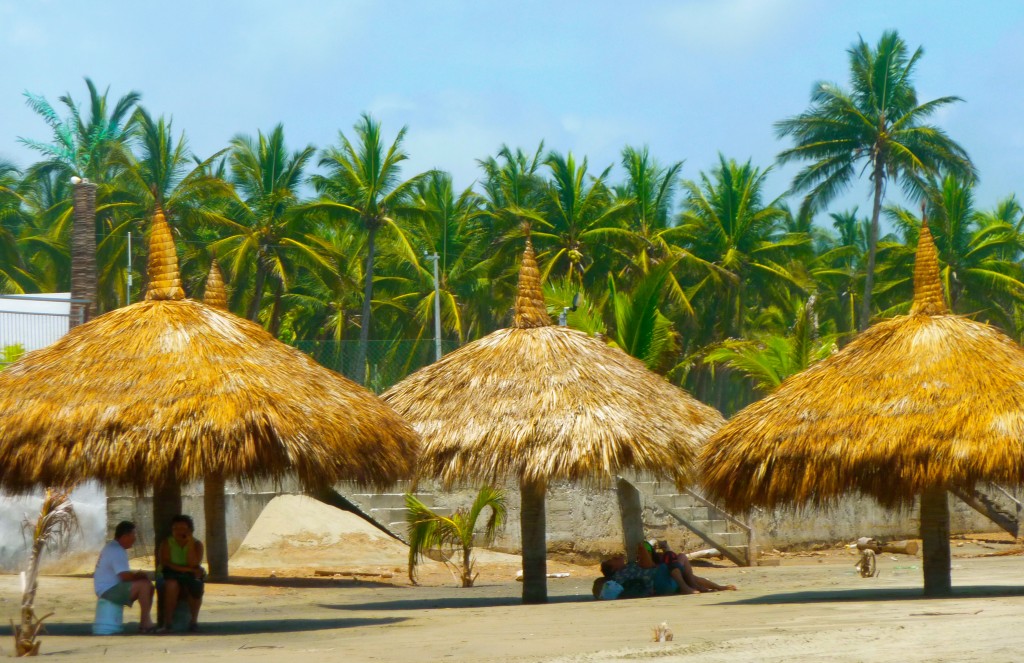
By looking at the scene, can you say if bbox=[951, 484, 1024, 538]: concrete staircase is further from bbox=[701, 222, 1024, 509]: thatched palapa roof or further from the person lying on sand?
bbox=[701, 222, 1024, 509]: thatched palapa roof

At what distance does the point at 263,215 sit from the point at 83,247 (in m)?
18.0

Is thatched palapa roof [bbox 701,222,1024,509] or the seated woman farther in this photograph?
thatched palapa roof [bbox 701,222,1024,509]

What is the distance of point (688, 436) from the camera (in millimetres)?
12859

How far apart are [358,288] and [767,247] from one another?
11.9 meters

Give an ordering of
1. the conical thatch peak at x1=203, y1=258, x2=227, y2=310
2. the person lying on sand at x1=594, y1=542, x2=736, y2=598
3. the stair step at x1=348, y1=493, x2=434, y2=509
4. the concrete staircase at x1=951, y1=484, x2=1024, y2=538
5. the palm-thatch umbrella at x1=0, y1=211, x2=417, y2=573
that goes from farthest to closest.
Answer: the concrete staircase at x1=951, y1=484, x2=1024, y2=538 → the stair step at x1=348, y1=493, x2=434, y2=509 → the conical thatch peak at x1=203, y1=258, x2=227, y2=310 → the person lying on sand at x1=594, y1=542, x2=736, y2=598 → the palm-thatch umbrella at x1=0, y1=211, x2=417, y2=573

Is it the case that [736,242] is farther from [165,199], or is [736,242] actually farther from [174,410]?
[174,410]

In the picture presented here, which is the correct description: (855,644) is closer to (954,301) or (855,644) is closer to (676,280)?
(676,280)

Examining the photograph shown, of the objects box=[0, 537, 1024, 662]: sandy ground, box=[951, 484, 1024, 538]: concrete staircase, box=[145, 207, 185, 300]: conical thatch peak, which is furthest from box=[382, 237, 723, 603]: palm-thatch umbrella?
box=[951, 484, 1024, 538]: concrete staircase

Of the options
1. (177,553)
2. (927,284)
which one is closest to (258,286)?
(927,284)

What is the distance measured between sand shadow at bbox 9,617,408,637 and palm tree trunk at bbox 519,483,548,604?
1.86 metres

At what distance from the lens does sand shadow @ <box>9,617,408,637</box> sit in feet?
34.4

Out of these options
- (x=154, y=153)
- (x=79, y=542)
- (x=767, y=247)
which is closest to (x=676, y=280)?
(x=767, y=247)

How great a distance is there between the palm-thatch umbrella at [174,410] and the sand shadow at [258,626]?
3.90 ft

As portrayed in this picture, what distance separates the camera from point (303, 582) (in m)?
15.9
